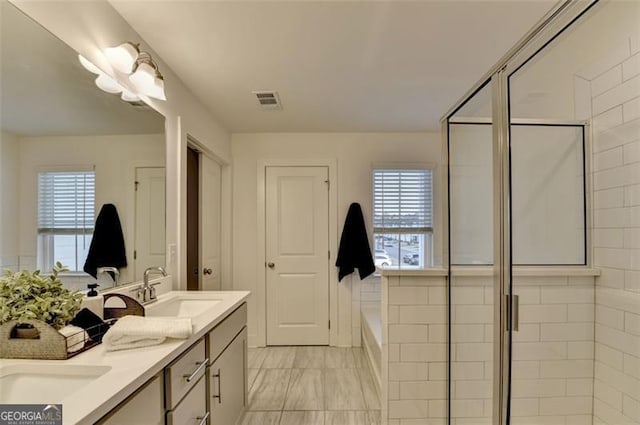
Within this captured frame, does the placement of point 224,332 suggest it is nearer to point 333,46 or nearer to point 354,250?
point 333,46

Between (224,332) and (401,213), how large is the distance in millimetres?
2527

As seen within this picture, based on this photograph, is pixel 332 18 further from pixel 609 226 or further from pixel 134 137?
pixel 609 226

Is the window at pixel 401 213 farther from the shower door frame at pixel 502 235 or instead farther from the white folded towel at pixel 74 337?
the white folded towel at pixel 74 337

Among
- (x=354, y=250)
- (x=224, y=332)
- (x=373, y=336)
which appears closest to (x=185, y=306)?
(x=224, y=332)

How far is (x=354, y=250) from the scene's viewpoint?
11.8 feet

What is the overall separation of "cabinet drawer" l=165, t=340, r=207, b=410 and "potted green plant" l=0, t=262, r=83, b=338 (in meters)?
0.40

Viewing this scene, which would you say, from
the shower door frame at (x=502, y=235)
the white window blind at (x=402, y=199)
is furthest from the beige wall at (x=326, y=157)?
the shower door frame at (x=502, y=235)

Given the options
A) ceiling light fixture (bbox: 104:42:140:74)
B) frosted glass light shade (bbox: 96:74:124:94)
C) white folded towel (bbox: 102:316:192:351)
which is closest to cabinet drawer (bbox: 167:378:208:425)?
white folded towel (bbox: 102:316:192:351)

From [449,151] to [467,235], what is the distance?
566 millimetres

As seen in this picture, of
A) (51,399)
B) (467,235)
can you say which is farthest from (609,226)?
(51,399)

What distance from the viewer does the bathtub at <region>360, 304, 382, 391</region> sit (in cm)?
253

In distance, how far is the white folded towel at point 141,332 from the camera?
1125 mm

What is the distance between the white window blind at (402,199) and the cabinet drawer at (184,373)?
2.65m

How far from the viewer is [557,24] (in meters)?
1.26
